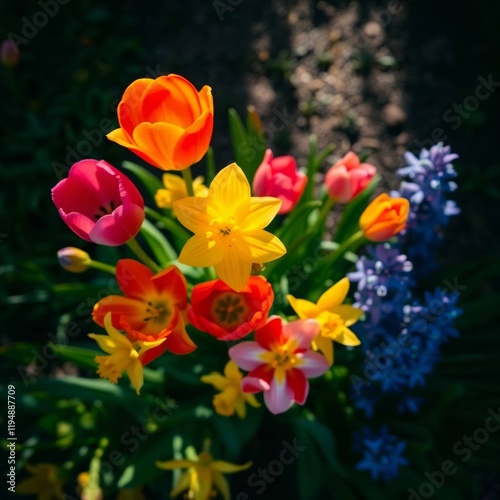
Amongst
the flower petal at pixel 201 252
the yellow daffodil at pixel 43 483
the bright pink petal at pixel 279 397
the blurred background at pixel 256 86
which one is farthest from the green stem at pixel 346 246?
the yellow daffodil at pixel 43 483

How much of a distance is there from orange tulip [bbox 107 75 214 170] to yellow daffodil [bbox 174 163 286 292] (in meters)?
0.09

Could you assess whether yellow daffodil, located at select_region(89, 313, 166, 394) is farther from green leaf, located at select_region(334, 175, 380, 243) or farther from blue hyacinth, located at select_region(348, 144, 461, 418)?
green leaf, located at select_region(334, 175, 380, 243)

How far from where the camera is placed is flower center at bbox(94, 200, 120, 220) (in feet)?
4.83

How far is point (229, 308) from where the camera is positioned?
155cm

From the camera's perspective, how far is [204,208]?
4.38 feet

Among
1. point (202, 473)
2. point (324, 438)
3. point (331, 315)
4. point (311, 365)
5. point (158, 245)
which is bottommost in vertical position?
point (202, 473)

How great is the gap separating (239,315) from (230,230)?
289 millimetres

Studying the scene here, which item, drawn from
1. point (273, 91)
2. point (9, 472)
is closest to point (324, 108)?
point (273, 91)

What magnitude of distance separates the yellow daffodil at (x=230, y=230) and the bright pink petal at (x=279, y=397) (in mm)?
346

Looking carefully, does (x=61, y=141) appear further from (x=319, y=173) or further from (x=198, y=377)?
(x=198, y=377)

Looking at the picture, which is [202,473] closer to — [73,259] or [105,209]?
[73,259]

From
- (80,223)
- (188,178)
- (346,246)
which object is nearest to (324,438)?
(346,246)

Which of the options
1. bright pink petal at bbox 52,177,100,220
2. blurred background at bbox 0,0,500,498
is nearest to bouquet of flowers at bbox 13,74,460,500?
bright pink petal at bbox 52,177,100,220

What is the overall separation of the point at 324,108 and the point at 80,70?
4.19 ft
